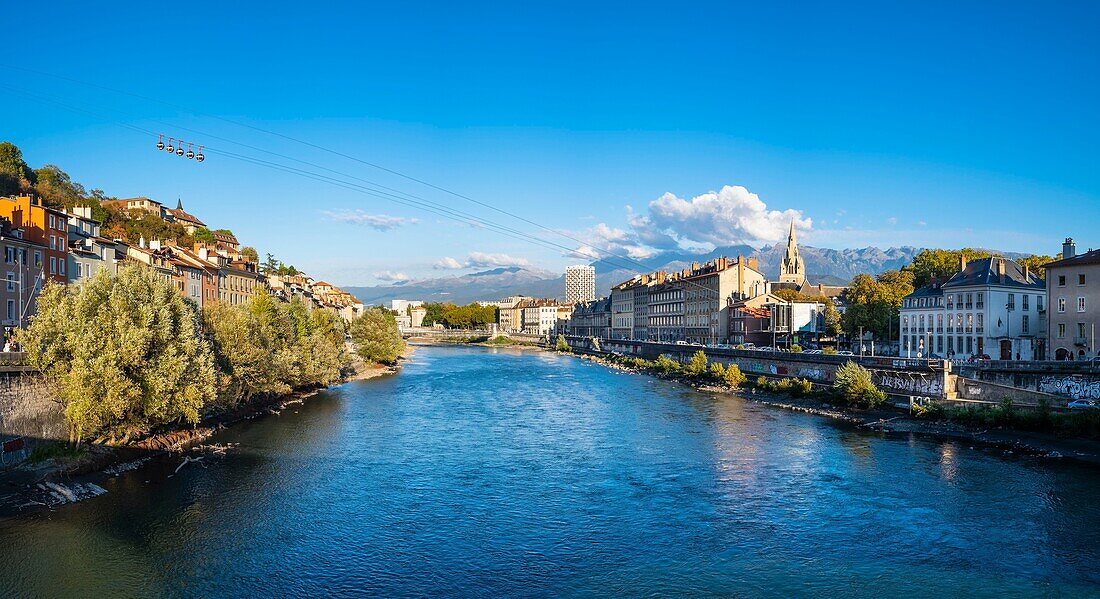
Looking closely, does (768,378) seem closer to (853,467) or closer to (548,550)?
(853,467)

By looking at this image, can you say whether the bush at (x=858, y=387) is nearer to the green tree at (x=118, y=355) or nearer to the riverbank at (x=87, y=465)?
the riverbank at (x=87, y=465)

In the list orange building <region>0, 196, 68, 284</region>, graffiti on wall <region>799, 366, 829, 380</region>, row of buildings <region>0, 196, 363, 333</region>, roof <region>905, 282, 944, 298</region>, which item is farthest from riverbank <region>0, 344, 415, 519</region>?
roof <region>905, 282, 944, 298</region>

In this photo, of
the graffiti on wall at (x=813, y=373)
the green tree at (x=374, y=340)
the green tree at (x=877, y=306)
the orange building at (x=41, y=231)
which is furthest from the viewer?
the green tree at (x=374, y=340)

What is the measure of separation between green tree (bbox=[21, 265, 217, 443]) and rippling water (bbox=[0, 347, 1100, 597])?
8.24 feet

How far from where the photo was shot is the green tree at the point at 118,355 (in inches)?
984

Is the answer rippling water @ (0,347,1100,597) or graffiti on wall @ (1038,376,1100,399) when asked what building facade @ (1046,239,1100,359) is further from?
rippling water @ (0,347,1100,597)

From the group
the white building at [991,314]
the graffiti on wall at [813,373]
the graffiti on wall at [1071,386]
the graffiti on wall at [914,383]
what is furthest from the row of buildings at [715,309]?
the graffiti on wall at [1071,386]

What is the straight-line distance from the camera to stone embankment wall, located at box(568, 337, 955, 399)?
38969 mm

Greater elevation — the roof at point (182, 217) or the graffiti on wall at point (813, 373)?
the roof at point (182, 217)

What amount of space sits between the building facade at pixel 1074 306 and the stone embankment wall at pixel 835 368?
7534 millimetres

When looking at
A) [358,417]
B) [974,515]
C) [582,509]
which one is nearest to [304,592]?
[582,509]

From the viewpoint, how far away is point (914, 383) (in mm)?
40156

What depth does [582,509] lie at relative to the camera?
22578 millimetres

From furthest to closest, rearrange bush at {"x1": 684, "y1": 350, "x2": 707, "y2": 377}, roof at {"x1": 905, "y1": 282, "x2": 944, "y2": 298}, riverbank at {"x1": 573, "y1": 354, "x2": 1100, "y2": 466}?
bush at {"x1": 684, "y1": 350, "x2": 707, "y2": 377} < roof at {"x1": 905, "y1": 282, "x2": 944, "y2": 298} < riverbank at {"x1": 573, "y1": 354, "x2": 1100, "y2": 466}
